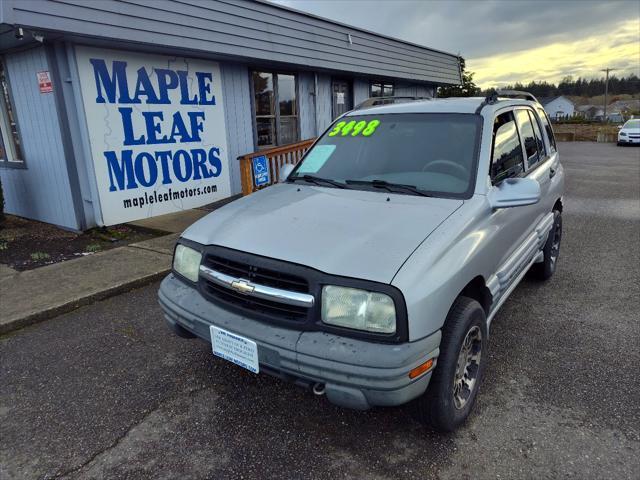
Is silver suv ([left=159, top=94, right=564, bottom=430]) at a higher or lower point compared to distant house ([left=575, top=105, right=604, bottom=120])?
higher

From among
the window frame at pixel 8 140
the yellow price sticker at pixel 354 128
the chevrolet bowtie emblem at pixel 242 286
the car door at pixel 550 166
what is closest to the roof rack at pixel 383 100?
the yellow price sticker at pixel 354 128

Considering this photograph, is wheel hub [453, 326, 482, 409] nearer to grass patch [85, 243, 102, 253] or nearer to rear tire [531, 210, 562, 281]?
rear tire [531, 210, 562, 281]

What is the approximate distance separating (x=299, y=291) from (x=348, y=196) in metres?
0.97

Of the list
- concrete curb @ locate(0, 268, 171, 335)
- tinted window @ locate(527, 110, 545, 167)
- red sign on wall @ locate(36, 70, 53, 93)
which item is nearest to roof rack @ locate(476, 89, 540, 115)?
tinted window @ locate(527, 110, 545, 167)

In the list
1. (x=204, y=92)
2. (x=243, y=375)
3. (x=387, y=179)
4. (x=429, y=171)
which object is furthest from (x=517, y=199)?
(x=204, y=92)

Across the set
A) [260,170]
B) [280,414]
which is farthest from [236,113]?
[280,414]

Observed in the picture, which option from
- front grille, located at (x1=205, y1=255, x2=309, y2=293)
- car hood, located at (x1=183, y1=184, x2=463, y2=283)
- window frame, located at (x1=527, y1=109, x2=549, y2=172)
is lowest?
front grille, located at (x1=205, y1=255, x2=309, y2=293)

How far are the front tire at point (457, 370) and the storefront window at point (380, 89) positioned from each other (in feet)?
40.6

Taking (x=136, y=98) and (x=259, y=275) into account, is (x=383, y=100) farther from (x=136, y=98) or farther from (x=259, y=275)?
(x=136, y=98)

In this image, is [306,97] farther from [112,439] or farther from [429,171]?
[112,439]

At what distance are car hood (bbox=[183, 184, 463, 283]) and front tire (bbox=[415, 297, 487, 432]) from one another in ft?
1.55

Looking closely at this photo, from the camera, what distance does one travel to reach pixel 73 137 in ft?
20.8

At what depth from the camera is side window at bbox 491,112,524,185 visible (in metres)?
3.06

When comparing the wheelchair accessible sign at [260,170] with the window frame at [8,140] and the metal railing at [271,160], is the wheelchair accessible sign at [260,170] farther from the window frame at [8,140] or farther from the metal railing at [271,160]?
the window frame at [8,140]
